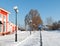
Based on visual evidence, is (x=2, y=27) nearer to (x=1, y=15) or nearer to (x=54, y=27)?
(x=1, y=15)

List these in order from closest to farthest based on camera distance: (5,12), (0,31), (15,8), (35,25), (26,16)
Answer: (15,8) < (0,31) < (5,12) < (35,25) < (26,16)

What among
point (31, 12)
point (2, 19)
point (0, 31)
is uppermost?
point (31, 12)

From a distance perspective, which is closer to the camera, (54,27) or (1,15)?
(1,15)

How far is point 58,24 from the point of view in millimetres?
93000

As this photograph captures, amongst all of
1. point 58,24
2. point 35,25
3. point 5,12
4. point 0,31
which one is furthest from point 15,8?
point 58,24

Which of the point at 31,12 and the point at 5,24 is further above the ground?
the point at 31,12

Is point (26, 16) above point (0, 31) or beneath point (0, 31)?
above

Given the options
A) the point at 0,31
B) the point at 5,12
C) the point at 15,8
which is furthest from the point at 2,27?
the point at 15,8

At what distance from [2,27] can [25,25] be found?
44380 mm

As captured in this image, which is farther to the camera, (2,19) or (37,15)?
(37,15)

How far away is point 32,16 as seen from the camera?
93625mm

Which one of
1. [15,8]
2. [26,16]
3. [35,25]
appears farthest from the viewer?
[26,16]

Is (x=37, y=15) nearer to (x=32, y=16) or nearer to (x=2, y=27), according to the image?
(x=32, y=16)

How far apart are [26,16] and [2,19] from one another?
48.1 m
